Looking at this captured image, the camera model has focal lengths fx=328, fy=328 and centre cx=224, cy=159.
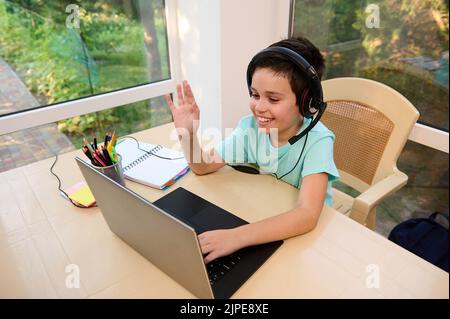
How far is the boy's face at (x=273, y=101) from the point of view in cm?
92

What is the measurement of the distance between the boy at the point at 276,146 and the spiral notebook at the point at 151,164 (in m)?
0.08

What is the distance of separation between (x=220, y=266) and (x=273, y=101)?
49 cm

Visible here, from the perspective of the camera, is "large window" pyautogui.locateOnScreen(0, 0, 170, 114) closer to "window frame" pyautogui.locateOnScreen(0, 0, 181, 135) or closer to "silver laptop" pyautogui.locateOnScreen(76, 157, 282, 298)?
"window frame" pyautogui.locateOnScreen(0, 0, 181, 135)

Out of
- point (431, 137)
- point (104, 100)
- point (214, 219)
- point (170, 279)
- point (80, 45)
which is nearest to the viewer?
point (170, 279)

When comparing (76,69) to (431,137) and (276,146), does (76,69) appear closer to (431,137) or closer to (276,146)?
(276,146)

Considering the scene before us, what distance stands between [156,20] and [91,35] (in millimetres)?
355

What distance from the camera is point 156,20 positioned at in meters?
1.69

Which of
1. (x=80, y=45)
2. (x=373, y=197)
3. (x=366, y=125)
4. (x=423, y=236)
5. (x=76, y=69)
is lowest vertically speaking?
(x=423, y=236)

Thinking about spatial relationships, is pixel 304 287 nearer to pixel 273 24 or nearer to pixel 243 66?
pixel 243 66

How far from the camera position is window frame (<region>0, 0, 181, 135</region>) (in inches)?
→ 54.4

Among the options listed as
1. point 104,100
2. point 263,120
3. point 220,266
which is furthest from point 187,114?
point 104,100

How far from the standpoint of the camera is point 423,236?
48.3 inches

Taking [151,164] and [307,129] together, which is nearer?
[307,129]

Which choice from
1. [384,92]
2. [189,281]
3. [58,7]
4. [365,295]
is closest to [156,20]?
[58,7]
